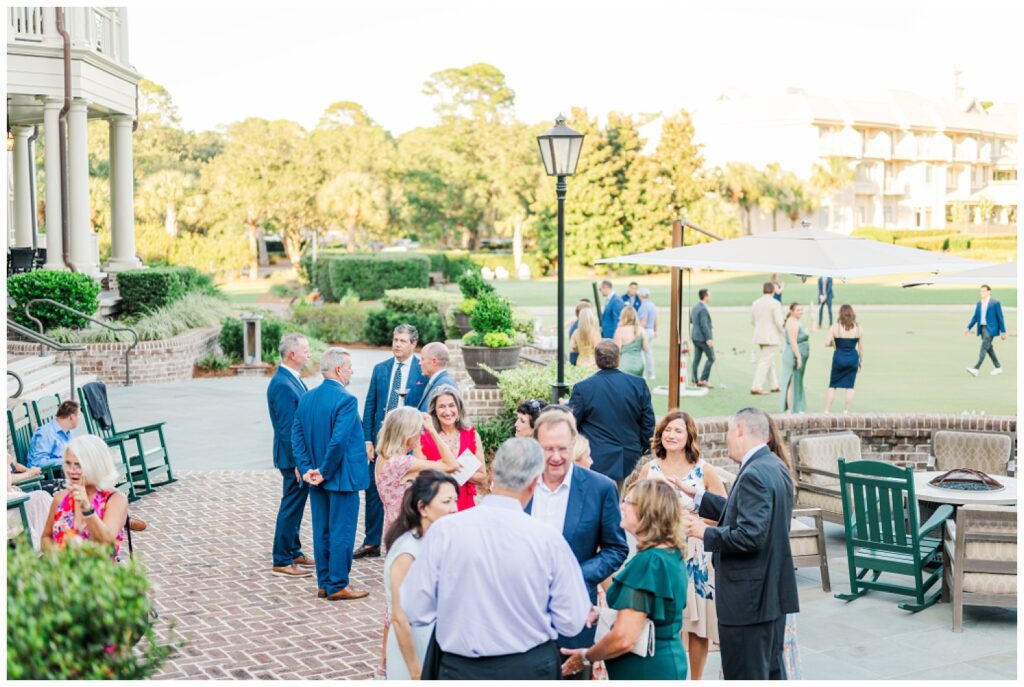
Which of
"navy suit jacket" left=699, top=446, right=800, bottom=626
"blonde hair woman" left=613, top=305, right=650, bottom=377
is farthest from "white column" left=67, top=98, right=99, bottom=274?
"navy suit jacket" left=699, top=446, right=800, bottom=626

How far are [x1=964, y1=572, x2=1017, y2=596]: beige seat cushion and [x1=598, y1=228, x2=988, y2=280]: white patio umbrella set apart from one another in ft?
8.42

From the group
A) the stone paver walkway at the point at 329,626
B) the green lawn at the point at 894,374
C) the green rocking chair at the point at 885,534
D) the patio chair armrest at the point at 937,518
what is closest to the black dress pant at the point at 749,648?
the stone paver walkway at the point at 329,626

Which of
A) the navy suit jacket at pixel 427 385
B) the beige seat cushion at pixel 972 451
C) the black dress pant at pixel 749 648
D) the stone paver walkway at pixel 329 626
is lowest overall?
the stone paver walkway at pixel 329 626

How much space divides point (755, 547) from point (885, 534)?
313cm

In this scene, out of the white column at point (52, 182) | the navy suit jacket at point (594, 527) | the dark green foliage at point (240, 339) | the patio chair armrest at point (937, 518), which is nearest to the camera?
the navy suit jacket at point (594, 527)

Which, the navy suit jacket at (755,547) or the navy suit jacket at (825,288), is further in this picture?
the navy suit jacket at (825,288)

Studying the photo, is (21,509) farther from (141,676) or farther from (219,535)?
(141,676)

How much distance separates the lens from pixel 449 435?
299 inches

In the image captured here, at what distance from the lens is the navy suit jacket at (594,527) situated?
17.4 feet

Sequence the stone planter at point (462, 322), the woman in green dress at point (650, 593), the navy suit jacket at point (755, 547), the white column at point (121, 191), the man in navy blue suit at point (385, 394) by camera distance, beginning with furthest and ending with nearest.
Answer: the white column at point (121, 191) → the stone planter at point (462, 322) → the man in navy blue suit at point (385, 394) → the navy suit jacket at point (755, 547) → the woman in green dress at point (650, 593)

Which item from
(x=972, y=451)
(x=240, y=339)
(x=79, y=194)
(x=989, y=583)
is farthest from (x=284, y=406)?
(x=79, y=194)

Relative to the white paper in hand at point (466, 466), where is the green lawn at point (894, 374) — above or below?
below

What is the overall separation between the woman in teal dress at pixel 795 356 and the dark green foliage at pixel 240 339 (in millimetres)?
10776

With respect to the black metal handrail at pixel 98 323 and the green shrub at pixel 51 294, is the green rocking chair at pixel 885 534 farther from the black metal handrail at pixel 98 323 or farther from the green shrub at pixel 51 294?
the green shrub at pixel 51 294
